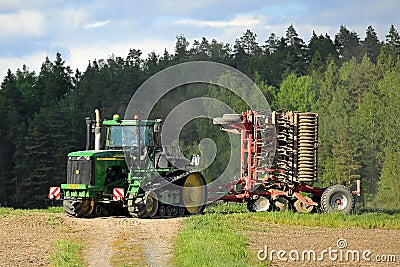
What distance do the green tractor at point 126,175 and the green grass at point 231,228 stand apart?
6.64 ft

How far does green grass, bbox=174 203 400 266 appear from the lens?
12922mm

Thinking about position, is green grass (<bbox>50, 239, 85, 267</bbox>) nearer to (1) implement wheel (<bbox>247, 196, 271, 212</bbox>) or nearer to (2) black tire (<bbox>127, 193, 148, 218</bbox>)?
(2) black tire (<bbox>127, 193, 148, 218</bbox>)

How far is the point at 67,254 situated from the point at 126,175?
28.8 feet

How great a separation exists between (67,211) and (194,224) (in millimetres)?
5097

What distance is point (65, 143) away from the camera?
6850 centimetres

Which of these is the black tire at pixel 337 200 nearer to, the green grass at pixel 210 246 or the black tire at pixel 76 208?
the green grass at pixel 210 246

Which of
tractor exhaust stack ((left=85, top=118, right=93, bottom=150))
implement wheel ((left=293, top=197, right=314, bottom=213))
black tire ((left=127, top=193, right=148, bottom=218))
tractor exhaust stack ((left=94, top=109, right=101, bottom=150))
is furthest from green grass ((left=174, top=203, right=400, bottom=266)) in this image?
tractor exhaust stack ((left=85, top=118, right=93, bottom=150))

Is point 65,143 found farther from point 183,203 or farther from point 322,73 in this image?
point 183,203

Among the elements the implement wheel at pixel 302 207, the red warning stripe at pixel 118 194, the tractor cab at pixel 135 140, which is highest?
the tractor cab at pixel 135 140

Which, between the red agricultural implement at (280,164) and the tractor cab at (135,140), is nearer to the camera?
the tractor cab at (135,140)

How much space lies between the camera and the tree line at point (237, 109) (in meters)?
59.8

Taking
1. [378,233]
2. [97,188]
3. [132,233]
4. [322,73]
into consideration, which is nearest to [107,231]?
[132,233]

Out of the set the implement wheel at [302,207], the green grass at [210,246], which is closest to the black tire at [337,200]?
the implement wheel at [302,207]

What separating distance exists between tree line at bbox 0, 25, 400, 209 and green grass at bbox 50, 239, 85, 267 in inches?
1454
